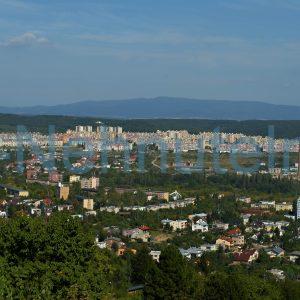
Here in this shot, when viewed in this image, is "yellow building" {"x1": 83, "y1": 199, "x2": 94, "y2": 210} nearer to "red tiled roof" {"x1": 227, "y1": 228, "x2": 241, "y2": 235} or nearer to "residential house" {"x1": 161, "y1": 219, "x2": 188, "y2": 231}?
"residential house" {"x1": 161, "y1": 219, "x2": 188, "y2": 231}

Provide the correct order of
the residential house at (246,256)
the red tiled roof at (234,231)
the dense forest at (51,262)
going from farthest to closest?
the red tiled roof at (234,231) → the residential house at (246,256) → the dense forest at (51,262)

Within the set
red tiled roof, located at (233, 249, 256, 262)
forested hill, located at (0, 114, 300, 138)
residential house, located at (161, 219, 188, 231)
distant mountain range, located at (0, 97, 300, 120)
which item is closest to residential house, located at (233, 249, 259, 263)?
red tiled roof, located at (233, 249, 256, 262)

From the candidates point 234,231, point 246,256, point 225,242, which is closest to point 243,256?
point 246,256

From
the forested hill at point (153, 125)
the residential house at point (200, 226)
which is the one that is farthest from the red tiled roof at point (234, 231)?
the forested hill at point (153, 125)

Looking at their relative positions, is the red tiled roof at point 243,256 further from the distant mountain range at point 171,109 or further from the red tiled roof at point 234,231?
the distant mountain range at point 171,109

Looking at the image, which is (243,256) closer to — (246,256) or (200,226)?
(246,256)
